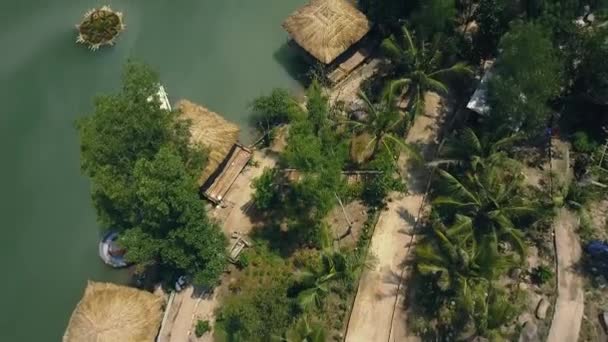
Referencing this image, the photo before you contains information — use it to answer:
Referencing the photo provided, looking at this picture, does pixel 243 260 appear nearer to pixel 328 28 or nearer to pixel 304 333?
pixel 304 333

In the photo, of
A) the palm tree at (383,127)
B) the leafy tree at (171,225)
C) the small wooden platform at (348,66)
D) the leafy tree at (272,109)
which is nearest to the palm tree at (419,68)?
the palm tree at (383,127)

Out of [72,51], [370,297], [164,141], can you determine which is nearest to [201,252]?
[164,141]

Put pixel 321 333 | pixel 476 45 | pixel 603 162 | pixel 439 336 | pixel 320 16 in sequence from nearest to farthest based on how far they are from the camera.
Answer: pixel 321 333, pixel 439 336, pixel 603 162, pixel 476 45, pixel 320 16

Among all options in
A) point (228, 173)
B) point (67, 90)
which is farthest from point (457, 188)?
point (67, 90)

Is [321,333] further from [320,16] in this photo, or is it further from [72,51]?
[72,51]

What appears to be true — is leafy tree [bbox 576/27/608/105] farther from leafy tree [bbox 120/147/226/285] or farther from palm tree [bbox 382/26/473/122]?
leafy tree [bbox 120/147/226/285]

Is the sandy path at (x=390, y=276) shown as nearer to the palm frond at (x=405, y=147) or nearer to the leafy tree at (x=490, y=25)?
the palm frond at (x=405, y=147)
